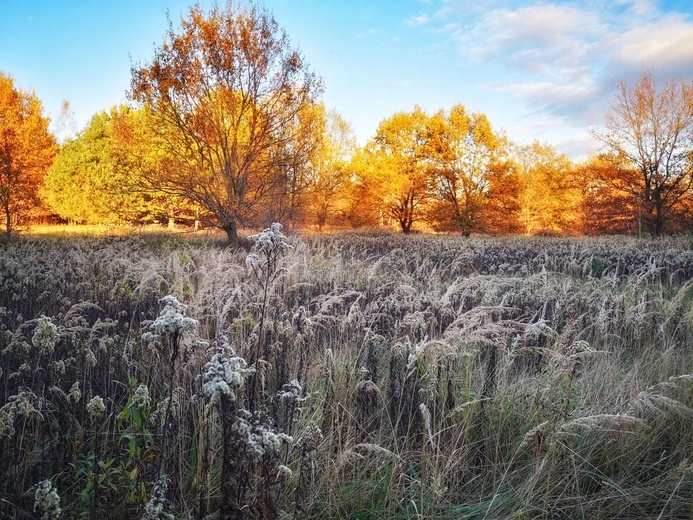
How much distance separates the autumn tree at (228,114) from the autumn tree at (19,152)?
493cm

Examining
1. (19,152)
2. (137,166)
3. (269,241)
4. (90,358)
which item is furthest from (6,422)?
(19,152)

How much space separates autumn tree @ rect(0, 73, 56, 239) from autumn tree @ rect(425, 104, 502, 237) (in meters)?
23.4

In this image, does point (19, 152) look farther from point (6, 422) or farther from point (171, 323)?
point (171, 323)

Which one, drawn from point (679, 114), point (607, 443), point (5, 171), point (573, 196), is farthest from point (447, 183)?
point (607, 443)

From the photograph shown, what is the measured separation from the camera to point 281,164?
1545cm

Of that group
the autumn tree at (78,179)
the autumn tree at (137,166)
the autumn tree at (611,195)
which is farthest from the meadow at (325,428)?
the autumn tree at (78,179)

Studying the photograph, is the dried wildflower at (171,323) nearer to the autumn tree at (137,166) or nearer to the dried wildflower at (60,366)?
the dried wildflower at (60,366)

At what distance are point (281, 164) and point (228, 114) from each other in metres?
2.58

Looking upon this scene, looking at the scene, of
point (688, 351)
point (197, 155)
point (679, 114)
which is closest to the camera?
point (688, 351)

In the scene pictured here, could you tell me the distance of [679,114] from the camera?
886 inches

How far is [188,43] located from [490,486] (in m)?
15.5

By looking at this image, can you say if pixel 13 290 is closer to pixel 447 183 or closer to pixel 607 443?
pixel 607 443

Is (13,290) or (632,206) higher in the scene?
(632,206)

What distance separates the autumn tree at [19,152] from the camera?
14.0 m
